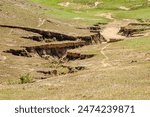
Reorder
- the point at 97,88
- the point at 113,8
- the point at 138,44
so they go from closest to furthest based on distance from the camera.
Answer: the point at 97,88
the point at 138,44
the point at 113,8

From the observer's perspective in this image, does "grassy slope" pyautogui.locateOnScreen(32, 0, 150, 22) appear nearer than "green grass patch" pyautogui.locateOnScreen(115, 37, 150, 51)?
No

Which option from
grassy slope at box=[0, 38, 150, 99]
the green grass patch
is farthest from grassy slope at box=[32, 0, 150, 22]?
grassy slope at box=[0, 38, 150, 99]

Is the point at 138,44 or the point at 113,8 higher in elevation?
the point at 113,8

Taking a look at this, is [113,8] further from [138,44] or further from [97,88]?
[97,88]

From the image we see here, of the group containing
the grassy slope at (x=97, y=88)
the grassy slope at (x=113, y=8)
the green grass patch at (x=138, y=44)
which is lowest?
the green grass patch at (x=138, y=44)

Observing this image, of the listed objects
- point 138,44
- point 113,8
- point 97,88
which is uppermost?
point 113,8

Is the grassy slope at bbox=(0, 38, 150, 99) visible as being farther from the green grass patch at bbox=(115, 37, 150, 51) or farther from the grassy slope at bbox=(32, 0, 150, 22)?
the grassy slope at bbox=(32, 0, 150, 22)

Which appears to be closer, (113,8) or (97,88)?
(97,88)

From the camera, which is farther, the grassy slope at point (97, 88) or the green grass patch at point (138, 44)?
the green grass patch at point (138, 44)

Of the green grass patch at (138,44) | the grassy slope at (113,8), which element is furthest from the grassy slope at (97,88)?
the grassy slope at (113,8)

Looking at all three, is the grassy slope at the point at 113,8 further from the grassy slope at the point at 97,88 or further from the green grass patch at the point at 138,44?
the grassy slope at the point at 97,88

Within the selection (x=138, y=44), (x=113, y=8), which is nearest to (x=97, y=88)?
(x=138, y=44)

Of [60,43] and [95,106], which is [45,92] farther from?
[60,43]

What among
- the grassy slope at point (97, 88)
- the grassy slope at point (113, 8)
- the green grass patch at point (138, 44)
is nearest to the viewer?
the grassy slope at point (97, 88)
